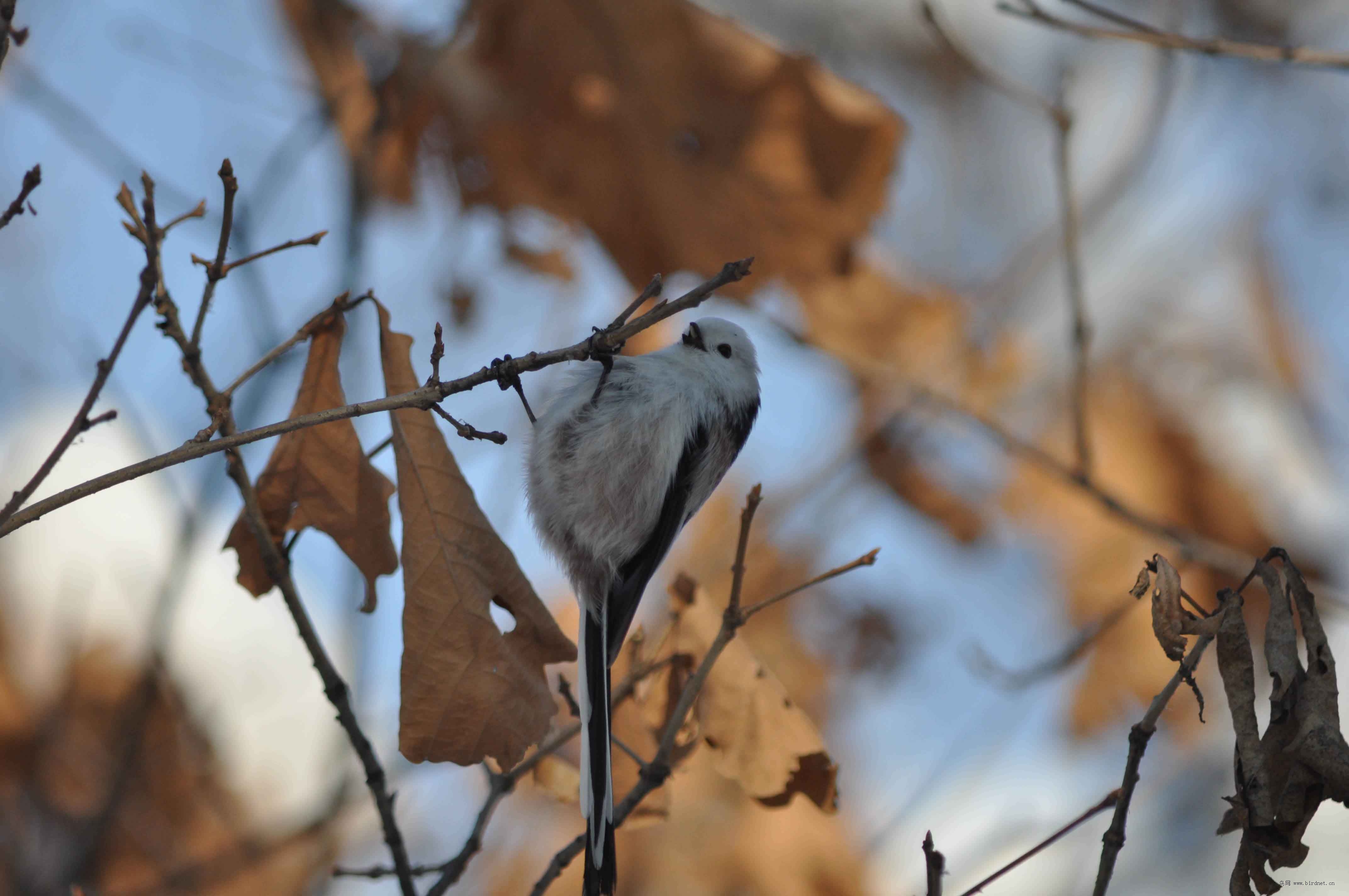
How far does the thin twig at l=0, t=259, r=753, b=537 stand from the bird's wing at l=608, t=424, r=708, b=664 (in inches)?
39.6

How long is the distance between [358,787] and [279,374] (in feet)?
5.43

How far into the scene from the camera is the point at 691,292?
3.25ft

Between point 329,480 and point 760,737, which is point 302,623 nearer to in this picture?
point 329,480

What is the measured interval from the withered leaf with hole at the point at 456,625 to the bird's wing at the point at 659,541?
51 cm

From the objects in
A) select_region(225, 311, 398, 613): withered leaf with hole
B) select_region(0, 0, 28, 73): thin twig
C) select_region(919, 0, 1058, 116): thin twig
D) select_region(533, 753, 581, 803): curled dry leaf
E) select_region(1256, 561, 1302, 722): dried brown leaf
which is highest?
select_region(919, 0, 1058, 116): thin twig

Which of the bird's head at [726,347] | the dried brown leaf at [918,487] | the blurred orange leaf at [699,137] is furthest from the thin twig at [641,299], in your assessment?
the dried brown leaf at [918,487]

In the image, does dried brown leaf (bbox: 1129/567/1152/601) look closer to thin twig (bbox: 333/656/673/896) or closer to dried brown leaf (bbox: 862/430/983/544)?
thin twig (bbox: 333/656/673/896)

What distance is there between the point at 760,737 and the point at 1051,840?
0.61 m

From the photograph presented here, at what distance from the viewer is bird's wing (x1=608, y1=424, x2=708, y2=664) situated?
81.4 inches

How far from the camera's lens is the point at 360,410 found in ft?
3.36

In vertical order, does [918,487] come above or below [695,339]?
above

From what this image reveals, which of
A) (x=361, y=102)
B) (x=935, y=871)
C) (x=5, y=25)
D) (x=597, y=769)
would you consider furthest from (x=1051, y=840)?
(x=361, y=102)

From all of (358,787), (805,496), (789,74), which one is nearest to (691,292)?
(789,74)

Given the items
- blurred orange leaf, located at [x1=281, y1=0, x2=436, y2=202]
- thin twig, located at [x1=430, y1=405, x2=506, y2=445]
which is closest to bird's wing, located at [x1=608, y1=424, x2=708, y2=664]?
thin twig, located at [x1=430, y1=405, x2=506, y2=445]
